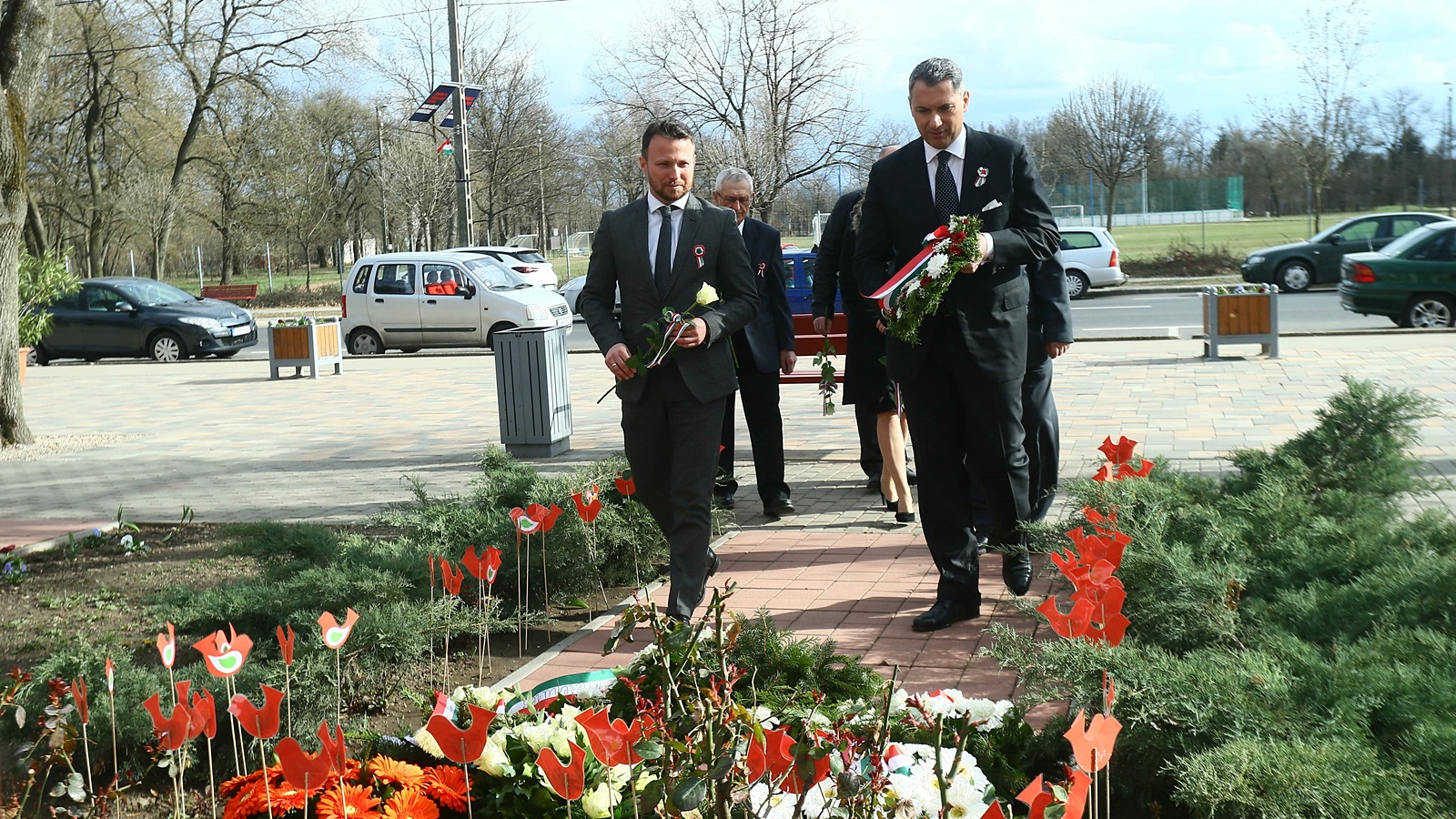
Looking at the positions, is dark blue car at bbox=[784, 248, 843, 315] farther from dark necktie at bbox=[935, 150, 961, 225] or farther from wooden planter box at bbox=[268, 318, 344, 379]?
dark necktie at bbox=[935, 150, 961, 225]

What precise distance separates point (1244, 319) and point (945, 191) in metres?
10.6

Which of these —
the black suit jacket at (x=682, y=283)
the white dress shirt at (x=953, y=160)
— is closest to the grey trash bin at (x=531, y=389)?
the black suit jacket at (x=682, y=283)

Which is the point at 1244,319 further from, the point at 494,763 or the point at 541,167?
the point at 541,167

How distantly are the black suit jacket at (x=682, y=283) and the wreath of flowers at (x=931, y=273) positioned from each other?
0.64 metres

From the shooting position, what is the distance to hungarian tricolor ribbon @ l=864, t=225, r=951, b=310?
172 inches

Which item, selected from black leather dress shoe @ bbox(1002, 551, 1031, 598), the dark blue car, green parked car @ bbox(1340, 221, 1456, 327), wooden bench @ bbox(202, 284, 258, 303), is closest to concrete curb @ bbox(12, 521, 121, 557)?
black leather dress shoe @ bbox(1002, 551, 1031, 598)

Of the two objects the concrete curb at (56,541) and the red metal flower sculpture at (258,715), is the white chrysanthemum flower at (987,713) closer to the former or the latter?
the red metal flower sculpture at (258,715)

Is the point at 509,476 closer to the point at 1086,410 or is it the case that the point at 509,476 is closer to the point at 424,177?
the point at 1086,410

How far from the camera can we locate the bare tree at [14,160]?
10727 mm

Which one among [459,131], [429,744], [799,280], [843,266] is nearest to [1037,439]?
[843,266]

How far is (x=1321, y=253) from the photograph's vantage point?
25.7 metres

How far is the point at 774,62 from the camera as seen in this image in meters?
35.6

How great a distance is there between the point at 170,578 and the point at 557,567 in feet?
6.53

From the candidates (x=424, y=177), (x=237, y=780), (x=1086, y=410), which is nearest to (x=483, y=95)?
(x=424, y=177)
